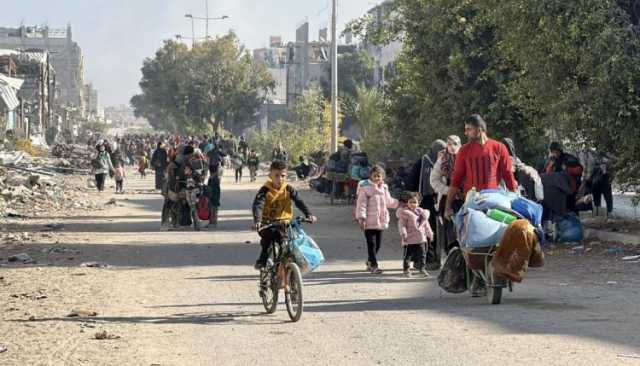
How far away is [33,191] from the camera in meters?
37.5

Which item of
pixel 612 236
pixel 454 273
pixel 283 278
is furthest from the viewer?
Answer: pixel 612 236

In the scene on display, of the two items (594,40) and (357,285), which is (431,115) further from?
(357,285)

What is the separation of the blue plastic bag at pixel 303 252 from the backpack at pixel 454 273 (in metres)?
1.76

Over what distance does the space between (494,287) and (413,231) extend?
3686 millimetres

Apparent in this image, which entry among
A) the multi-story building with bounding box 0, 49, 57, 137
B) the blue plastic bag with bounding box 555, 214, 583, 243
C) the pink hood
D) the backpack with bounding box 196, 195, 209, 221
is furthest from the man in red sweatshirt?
the multi-story building with bounding box 0, 49, 57, 137

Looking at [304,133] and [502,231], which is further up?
[304,133]

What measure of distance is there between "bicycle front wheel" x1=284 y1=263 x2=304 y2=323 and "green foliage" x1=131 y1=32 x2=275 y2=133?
8902cm

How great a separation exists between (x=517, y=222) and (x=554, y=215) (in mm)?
8706

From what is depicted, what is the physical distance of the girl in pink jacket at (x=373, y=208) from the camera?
1706 cm

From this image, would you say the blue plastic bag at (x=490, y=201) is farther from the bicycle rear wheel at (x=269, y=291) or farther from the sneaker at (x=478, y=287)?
the bicycle rear wheel at (x=269, y=291)

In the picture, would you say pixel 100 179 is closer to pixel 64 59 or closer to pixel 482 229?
pixel 482 229

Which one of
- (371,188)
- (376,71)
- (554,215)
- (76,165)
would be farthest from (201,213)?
(376,71)

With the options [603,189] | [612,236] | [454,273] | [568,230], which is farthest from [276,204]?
[603,189]

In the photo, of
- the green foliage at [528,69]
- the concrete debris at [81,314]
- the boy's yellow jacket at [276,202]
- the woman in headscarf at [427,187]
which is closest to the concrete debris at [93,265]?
the woman in headscarf at [427,187]
